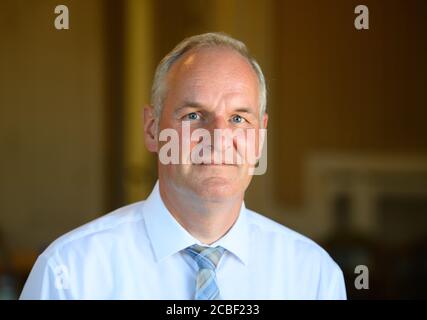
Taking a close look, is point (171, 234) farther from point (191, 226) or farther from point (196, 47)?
point (196, 47)

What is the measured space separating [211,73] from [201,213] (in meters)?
0.23

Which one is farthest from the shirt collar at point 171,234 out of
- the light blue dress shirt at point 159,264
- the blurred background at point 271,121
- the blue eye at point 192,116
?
the blurred background at point 271,121

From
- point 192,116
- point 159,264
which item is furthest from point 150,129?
point 159,264

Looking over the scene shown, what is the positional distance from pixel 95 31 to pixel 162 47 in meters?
0.23

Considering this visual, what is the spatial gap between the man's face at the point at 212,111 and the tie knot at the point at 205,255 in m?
0.09

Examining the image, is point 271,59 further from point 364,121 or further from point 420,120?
point 420,120

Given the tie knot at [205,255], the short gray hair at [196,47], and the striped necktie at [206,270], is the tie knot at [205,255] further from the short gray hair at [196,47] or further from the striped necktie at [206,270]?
the short gray hair at [196,47]

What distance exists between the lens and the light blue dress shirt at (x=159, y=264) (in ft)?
3.69

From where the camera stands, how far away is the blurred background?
1999 millimetres

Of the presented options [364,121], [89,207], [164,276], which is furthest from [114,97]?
[164,276]

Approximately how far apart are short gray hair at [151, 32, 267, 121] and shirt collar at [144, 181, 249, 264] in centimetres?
16

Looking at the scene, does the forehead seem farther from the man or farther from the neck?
the neck

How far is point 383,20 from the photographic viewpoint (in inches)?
74.8

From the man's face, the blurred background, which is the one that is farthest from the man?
the blurred background
